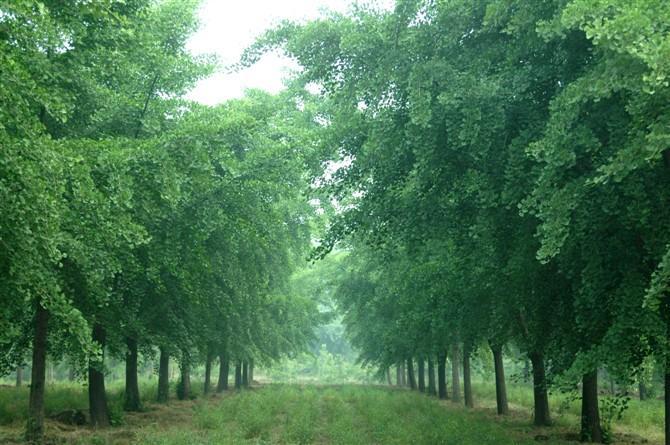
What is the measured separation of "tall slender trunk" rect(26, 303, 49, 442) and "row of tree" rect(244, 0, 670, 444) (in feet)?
21.7

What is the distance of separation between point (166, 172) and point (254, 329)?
1627 cm

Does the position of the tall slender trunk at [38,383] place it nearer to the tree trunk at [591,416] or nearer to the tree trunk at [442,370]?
the tree trunk at [591,416]

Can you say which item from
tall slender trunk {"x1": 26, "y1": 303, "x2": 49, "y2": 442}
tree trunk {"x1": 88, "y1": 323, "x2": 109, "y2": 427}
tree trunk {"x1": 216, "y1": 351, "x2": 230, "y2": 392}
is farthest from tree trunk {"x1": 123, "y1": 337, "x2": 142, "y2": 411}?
tree trunk {"x1": 216, "y1": 351, "x2": 230, "y2": 392}

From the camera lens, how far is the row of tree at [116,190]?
6996mm

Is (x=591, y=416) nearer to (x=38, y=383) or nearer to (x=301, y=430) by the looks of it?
(x=301, y=430)

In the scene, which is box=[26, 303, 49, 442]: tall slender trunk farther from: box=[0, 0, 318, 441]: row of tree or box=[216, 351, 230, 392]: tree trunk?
box=[216, 351, 230, 392]: tree trunk

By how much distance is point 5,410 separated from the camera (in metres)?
17.0

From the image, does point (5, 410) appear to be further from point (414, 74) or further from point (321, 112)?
point (321, 112)

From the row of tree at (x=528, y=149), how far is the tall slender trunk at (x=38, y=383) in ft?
21.7

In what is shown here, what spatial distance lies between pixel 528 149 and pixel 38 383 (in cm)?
1120

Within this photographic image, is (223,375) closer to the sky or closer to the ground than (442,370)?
closer to the ground

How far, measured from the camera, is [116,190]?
933 cm

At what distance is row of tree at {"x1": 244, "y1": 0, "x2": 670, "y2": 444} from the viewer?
6730 millimetres

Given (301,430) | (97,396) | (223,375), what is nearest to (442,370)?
(223,375)
